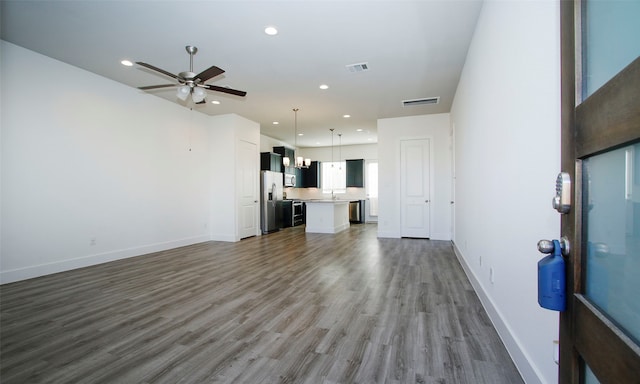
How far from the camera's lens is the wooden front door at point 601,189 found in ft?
2.08

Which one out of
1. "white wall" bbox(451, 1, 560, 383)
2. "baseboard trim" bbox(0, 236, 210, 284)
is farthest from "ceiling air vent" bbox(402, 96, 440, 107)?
"baseboard trim" bbox(0, 236, 210, 284)

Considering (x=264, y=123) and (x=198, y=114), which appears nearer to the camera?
(x=198, y=114)

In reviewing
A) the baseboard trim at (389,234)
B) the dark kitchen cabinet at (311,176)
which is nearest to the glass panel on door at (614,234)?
the baseboard trim at (389,234)

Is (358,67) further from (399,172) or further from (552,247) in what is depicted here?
(552,247)

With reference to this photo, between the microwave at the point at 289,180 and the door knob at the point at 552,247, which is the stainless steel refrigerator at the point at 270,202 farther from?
the door knob at the point at 552,247

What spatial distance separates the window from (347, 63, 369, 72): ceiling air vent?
23.1 feet

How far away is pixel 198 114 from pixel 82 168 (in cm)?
271

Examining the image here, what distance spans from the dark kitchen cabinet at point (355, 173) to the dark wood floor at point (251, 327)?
659cm

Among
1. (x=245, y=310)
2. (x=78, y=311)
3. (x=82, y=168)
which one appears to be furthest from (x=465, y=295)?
(x=82, y=168)

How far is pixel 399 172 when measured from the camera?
6.98 meters

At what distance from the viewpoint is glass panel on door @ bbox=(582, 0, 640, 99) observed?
66 centimetres

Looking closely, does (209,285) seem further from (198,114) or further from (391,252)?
(198,114)

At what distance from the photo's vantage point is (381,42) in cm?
357

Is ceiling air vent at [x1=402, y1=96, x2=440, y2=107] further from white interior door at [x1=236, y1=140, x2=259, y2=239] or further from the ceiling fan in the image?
white interior door at [x1=236, y1=140, x2=259, y2=239]
